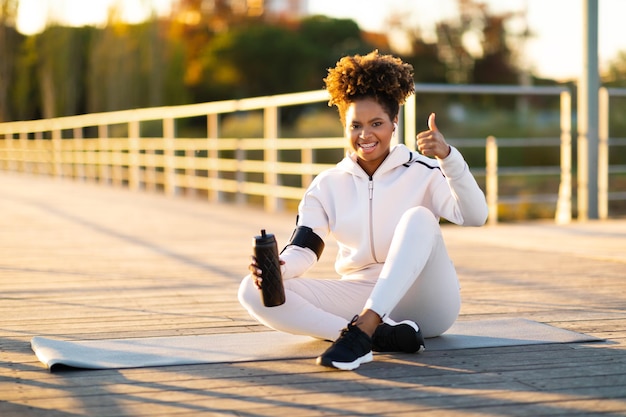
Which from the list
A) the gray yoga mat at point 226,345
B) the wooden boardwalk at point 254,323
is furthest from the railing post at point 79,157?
the gray yoga mat at point 226,345

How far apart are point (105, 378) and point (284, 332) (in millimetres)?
611

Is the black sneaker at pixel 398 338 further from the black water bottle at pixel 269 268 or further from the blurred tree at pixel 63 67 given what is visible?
the blurred tree at pixel 63 67

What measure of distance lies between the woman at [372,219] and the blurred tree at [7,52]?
29856 mm

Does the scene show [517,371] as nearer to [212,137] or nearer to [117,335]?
[117,335]

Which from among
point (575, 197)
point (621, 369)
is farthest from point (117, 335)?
point (575, 197)

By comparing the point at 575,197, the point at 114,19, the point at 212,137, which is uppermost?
the point at 114,19

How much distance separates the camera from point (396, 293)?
8.26ft

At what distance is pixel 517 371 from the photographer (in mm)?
2412

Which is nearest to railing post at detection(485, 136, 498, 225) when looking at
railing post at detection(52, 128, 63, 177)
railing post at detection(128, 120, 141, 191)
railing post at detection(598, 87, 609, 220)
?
railing post at detection(598, 87, 609, 220)

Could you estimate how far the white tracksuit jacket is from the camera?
2.73 metres

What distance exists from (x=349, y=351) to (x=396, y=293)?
183mm

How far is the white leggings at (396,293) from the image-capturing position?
254 centimetres

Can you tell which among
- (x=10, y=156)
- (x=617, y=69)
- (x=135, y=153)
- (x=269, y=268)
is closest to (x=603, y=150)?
(x=269, y=268)

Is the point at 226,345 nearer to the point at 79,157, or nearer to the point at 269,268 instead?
the point at 269,268
